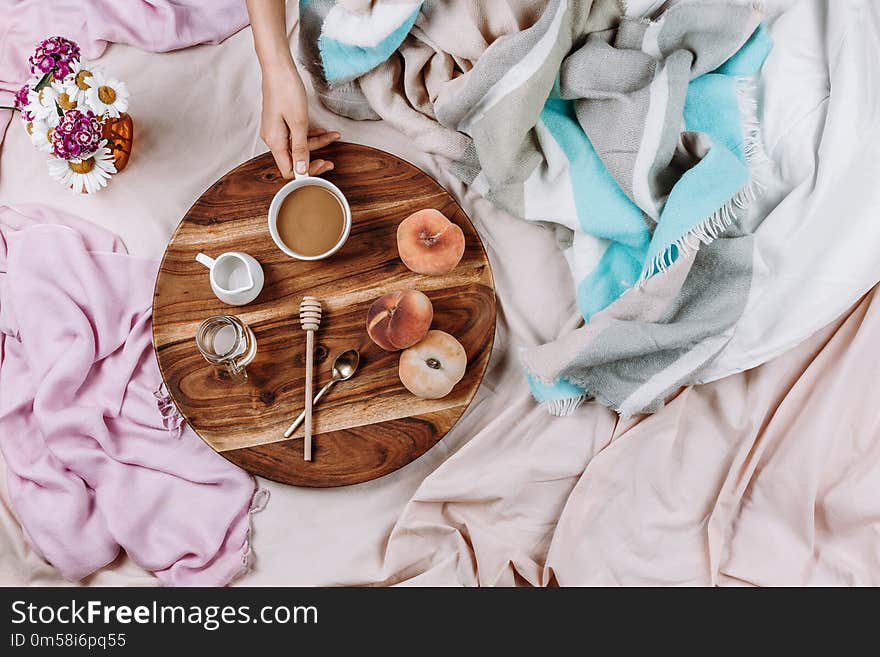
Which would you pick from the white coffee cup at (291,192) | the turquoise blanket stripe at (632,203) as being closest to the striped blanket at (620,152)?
the turquoise blanket stripe at (632,203)

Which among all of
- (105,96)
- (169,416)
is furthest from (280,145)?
(169,416)

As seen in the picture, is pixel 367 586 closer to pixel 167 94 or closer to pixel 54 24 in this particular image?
pixel 167 94

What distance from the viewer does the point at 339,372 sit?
0.93m

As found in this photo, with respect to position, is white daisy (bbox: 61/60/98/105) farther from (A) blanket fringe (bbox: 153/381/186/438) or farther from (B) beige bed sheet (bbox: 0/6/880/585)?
(A) blanket fringe (bbox: 153/381/186/438)

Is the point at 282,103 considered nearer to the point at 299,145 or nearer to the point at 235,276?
the point at 299,145

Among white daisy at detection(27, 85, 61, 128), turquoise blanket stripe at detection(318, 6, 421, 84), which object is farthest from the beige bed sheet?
white daisy at detection(27, 85, 61, 128)

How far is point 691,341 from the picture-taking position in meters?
0.96

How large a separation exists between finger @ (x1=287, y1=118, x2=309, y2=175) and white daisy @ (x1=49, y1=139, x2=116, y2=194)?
357 millimetres

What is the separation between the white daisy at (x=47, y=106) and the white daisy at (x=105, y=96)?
0.05 meters

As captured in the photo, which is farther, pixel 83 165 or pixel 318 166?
pixel 83 165

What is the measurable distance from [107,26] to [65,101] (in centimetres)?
35

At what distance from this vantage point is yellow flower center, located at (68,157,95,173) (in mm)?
1094
